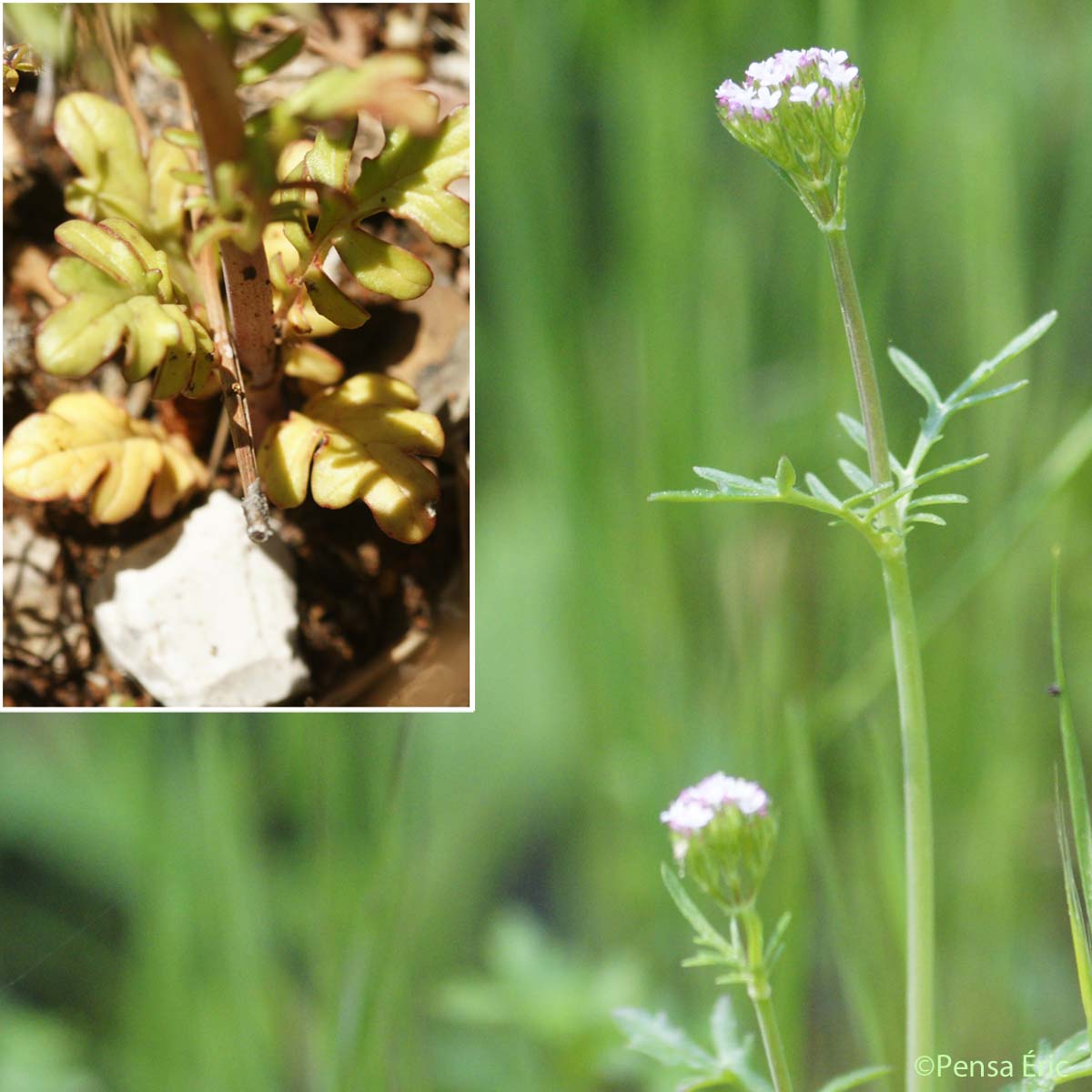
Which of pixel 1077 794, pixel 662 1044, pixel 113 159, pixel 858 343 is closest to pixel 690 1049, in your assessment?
pixel 662 1044

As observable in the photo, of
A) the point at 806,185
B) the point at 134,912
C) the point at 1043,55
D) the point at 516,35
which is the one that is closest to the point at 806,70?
the point at 806,185

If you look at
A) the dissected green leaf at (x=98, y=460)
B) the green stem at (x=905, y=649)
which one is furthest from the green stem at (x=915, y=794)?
the dissected green leaf at (x=98, y=460)

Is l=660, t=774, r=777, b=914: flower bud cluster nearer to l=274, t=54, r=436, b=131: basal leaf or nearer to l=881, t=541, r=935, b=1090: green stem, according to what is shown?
l=881, t=541, r=935, b=1090: green stem

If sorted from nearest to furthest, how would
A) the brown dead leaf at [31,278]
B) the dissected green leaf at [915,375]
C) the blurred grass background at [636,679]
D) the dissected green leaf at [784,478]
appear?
the dissected green leaf at [784,478] < the dissected green leaf at [915,375] < the brown dead leaf at [31,278] < the blurred grass background at [636,679]

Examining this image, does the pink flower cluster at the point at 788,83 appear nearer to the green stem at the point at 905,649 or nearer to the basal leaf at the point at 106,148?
the green stem at the point at 905,649

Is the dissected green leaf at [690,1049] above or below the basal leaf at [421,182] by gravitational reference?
below

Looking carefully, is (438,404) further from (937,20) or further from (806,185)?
(937,20)

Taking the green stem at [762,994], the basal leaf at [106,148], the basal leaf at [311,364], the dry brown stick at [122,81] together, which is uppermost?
the dry brown stick at [122,81]
